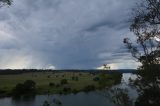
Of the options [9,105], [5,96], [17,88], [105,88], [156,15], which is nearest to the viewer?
[156,15]

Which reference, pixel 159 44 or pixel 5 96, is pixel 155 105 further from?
pixel 5 96

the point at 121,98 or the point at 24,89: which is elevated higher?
the point at 24,89

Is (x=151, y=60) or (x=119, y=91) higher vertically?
(x=151, y=60)

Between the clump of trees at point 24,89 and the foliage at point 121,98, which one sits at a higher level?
the clump of trees at point 24,89

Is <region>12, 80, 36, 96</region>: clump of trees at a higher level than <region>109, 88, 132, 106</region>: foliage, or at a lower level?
higher

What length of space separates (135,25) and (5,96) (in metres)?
108

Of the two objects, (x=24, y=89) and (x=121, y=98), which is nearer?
(x=121, y=98)

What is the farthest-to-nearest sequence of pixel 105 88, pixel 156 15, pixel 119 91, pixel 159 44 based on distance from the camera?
1. pixel 105 88
2. pixel 119 91
3. pixel 159 44
4. pixel 156 15

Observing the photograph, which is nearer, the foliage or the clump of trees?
the foliage

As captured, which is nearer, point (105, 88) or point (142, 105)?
point (105, 88)

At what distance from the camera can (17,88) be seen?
128500 millimetres

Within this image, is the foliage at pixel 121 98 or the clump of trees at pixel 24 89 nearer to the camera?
the foliage at pixel 121 98

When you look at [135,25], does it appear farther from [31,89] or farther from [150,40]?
[31,89]

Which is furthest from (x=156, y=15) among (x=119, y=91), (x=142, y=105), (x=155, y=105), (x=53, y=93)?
(x=53, y=93)
